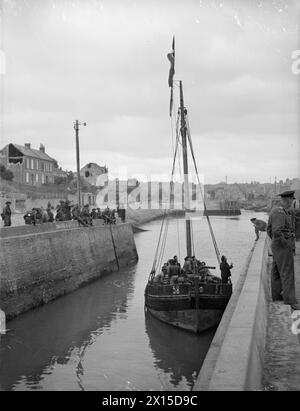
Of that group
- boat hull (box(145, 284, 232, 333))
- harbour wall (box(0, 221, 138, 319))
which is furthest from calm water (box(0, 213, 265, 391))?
harbour wall (box(0, 221, 138, 319))

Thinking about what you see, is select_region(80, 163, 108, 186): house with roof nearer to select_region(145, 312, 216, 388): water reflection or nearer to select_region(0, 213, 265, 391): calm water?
select_region(0, 213, 265, 391): calm water

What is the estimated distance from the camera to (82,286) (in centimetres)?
2786

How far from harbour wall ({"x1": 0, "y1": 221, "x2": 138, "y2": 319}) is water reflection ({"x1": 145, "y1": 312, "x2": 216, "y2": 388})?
5.29 metres

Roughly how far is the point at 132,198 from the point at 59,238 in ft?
370

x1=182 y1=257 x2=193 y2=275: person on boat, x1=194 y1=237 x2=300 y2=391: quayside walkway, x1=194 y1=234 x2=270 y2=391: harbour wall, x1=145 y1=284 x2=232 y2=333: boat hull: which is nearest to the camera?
x1=194 y1=234 x2=270 y2=391: harbour wall

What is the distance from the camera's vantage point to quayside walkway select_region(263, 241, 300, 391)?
5227 mm

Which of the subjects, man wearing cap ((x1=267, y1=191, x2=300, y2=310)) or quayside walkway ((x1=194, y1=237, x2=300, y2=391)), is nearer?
quayside walkway ((x1=194, y1=237, x2=300, y2=391))

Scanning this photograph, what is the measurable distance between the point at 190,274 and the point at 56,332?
5.23 meters

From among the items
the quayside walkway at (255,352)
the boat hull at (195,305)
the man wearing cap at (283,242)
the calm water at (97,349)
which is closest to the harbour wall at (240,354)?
the quayside walkway at (255,352)

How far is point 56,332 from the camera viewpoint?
1812cm

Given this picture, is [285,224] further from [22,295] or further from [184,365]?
[22,295]

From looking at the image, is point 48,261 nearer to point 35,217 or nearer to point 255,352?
point 35,217

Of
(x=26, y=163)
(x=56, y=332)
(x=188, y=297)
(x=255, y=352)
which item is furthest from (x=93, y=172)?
(x=255, y=352)
